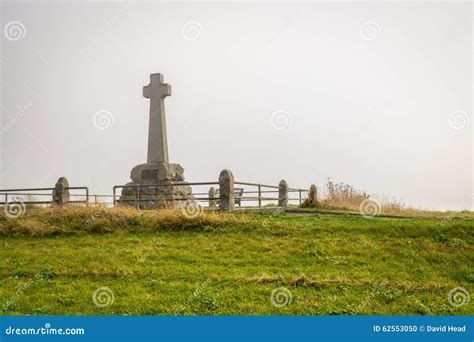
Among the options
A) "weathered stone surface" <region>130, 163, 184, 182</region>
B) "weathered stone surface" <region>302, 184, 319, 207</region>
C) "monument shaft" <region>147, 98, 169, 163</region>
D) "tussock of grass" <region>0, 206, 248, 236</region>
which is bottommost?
"tussock of grass" <region>0, 206, 248, 236</region>

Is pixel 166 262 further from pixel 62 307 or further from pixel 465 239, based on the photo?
pixel 465 239

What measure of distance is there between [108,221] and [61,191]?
6267 millimetres

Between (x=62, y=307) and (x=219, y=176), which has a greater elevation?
(x=219, y=176)

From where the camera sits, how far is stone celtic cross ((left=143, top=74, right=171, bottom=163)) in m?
22.7

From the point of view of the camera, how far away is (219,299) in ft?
30.2

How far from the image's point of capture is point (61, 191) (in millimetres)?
21094

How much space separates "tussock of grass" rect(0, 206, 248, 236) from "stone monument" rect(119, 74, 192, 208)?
4.79 metres

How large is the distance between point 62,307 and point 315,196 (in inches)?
651

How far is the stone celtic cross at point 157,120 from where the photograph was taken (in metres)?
22.7

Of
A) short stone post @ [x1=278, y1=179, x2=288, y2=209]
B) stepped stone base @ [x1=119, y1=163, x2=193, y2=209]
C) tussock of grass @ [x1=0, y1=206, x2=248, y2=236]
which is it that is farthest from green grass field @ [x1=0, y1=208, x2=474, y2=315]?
short stone post @ [x1=278, y1=179, x2=288, y2=209]

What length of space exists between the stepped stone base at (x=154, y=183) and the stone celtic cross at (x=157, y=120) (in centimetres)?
51

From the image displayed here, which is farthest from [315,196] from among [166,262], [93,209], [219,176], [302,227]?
[166,262]

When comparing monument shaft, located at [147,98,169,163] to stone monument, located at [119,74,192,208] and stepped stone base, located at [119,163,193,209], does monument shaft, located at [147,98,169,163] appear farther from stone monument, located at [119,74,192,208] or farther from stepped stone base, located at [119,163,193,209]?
stepped stone base, located at [119,163,193,209]

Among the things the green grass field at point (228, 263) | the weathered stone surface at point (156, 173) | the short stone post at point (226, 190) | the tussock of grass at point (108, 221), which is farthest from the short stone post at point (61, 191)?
the short stone post at point (226, 190)
